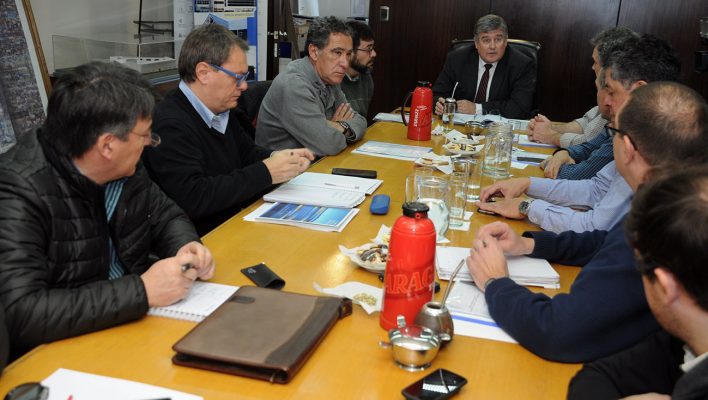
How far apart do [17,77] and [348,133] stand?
5.75 feet

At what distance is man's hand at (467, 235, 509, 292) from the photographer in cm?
151

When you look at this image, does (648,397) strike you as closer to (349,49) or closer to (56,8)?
(349,49)

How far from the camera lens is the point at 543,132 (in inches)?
137

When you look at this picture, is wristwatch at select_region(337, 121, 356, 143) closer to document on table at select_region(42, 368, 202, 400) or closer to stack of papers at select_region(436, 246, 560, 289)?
stack of papers at select_region(436, 246, 560, 289)

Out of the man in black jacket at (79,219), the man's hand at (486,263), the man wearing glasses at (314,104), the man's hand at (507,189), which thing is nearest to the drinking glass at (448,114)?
the man wearing glasses at (314,104)

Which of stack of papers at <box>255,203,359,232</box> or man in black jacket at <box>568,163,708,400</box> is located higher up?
man in black jacket at <box>568,163,708,400</box>

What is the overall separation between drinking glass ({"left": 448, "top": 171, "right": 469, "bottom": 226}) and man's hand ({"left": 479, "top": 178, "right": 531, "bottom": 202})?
22cm

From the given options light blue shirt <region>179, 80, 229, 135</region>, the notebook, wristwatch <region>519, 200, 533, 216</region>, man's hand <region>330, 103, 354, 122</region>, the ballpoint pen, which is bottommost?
the notebook

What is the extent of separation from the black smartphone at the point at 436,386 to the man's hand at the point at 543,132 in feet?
8.25

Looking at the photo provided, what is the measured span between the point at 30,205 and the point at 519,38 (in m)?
4.83

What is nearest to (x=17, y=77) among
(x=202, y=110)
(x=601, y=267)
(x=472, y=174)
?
(x=202, y=110)

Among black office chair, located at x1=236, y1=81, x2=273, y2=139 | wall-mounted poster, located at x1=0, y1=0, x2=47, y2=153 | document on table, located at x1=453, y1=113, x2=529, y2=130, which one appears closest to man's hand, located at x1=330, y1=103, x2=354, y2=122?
black office chair, located at x1=236, y1=81, x2=273, y2=139

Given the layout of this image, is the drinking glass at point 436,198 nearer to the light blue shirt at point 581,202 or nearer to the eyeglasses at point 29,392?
the light blue shirt at point 581,202

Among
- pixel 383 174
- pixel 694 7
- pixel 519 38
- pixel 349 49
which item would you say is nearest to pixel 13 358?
pixel 383 174
